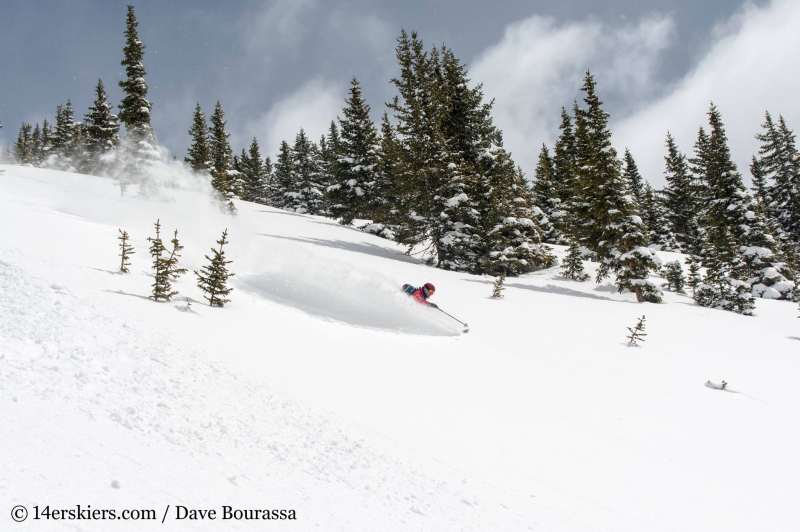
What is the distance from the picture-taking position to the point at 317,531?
4215 mm

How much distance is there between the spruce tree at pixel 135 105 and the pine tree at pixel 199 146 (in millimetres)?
7989

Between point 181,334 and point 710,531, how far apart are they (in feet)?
30.4

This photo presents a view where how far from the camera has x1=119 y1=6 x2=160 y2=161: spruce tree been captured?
32875 millimetres

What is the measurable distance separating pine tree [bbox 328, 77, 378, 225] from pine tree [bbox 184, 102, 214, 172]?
13039 mm

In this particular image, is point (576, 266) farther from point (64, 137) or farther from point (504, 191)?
point (64, 137)

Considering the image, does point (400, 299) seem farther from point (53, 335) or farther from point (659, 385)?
point (53, 335)

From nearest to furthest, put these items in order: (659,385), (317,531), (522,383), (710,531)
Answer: (317,531), (710,531), (522,383), (659,385)

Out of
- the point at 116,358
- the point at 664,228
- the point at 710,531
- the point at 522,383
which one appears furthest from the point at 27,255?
the point at 664,228

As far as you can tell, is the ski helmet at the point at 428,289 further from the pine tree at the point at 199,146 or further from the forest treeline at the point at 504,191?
the pine tree at the point at 199,146

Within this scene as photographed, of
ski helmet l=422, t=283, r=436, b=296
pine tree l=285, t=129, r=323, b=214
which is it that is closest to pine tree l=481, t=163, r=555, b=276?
ski helmet l=422, t=283, r=436, b=296

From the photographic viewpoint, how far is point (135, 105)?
1305 inches

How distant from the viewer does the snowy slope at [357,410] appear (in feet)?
15.0

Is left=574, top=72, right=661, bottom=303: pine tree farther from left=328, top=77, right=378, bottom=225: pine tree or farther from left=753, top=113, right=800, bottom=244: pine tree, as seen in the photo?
left=753, top=113, right=800, bottom=244: pine tree

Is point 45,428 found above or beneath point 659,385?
above
